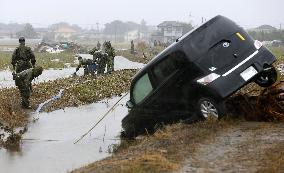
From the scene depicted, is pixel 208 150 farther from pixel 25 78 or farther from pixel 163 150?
pixel 25 78

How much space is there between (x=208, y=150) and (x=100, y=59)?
17.5 metres

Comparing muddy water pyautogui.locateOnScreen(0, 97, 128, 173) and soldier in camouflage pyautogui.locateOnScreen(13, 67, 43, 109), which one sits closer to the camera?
muddy water pyautogui.locateOnScreen(0, 97, 128, 173)

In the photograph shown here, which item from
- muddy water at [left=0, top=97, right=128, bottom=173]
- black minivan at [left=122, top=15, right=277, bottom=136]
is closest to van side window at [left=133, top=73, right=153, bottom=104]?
black minivan at [left=122, top=15, right=277, bottom=136]

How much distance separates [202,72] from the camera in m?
9.77

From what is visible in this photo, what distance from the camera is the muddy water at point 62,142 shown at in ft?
32.5

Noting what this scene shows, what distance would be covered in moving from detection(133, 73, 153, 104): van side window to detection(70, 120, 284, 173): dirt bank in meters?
1.06

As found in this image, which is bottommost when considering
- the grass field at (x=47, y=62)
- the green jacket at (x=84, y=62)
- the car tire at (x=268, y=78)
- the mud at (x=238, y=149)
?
the grass field at (x=47, y=62)

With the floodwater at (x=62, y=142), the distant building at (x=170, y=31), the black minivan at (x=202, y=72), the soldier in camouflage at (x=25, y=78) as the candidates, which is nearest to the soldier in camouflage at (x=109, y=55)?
the floodwater at (x=62, y=142)

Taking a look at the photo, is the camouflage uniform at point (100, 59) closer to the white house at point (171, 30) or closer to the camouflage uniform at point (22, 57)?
the camouflage uniform at point (22, 57)

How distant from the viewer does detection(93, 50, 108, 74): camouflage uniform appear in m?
25.0

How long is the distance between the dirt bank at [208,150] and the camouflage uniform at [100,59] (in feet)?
49.4

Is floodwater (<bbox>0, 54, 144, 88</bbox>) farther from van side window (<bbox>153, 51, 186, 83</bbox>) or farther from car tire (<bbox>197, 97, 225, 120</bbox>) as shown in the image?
car tire (<bbox>197, 97, 225, 120</bbox>)

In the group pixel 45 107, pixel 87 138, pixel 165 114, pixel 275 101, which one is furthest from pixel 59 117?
pixel 275 101

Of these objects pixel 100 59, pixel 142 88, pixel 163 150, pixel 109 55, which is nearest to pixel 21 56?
pixel 142 88
